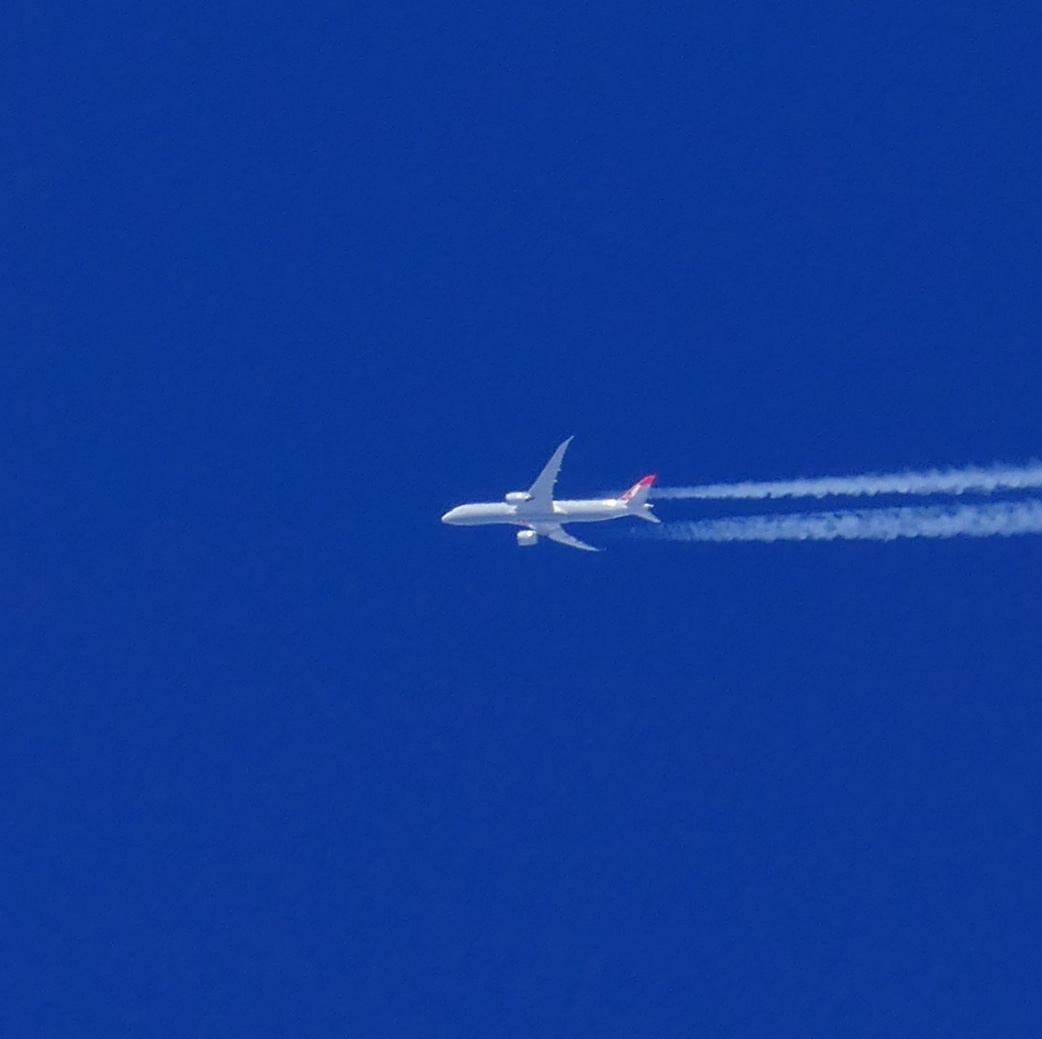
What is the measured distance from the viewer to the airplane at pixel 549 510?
3056 inches

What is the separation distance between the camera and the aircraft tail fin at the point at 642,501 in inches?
3054

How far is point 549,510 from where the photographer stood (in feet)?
257

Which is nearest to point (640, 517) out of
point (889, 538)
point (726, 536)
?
point (726, 536)

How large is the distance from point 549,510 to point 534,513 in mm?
665

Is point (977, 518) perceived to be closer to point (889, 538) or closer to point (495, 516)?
point (889, 538)

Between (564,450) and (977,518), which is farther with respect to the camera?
(564,450)

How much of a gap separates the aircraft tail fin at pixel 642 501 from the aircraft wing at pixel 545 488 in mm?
2949

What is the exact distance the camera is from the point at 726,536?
75312 millimetres

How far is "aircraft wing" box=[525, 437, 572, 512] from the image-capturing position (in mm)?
77812

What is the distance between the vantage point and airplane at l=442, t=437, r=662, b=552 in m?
77.6

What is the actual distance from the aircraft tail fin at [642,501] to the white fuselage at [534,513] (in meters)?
0.25

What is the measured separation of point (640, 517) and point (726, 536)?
13.5 ft

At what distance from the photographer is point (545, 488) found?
78.2 m

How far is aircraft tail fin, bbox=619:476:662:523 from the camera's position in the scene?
7756 cm
